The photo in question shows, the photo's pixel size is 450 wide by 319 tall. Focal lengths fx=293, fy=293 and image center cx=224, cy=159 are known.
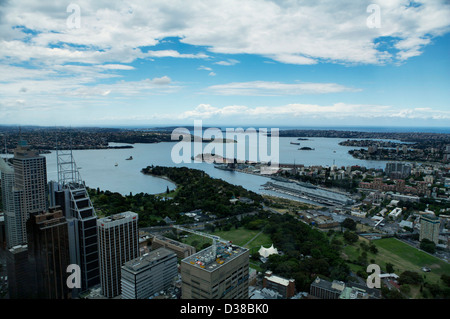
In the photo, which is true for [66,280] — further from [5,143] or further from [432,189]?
[432,189]

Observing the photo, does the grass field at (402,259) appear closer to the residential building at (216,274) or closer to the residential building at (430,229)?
the residential building at (430,229)

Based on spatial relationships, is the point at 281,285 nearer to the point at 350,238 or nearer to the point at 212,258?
the point at 212,258

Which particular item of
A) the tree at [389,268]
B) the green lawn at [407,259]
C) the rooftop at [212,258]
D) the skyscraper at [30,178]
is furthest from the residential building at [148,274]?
the green lawn at [407,259]

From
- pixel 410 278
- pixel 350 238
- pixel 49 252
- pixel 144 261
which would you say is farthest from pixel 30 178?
pixel 410 278

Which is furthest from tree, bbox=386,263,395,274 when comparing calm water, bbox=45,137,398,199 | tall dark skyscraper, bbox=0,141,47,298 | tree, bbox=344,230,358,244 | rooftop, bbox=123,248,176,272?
calm water, bbox=45,137,398,199
